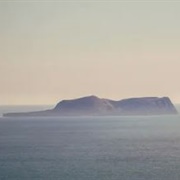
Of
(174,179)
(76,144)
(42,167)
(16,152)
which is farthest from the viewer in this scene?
(76,144)

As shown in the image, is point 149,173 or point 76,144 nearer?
point 149,173

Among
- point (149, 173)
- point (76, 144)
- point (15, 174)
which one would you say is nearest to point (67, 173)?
point (15, 174)

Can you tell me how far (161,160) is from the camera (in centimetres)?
7119

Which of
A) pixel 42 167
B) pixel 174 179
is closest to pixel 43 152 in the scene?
pixel 42 167

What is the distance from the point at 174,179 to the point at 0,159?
30.1m

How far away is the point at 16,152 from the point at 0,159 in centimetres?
980

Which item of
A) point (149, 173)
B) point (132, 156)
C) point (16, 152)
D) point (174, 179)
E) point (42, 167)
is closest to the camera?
point (174, 179)

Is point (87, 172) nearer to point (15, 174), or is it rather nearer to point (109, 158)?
point (15, 174)

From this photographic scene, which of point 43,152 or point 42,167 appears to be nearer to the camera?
point 42,167

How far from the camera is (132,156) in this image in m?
77.2

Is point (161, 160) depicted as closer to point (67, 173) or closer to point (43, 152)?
point (67, 173)

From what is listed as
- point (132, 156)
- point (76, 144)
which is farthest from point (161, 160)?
point (76, 144)

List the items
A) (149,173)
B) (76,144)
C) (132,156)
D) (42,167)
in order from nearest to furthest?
(149,173), (42,167), (132,156), (76,144)

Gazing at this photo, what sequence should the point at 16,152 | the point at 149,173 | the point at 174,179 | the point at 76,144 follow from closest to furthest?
1. the point at 174,179
2. the point at 149,173
3. the point at 16,152
4. the point at 76,144
